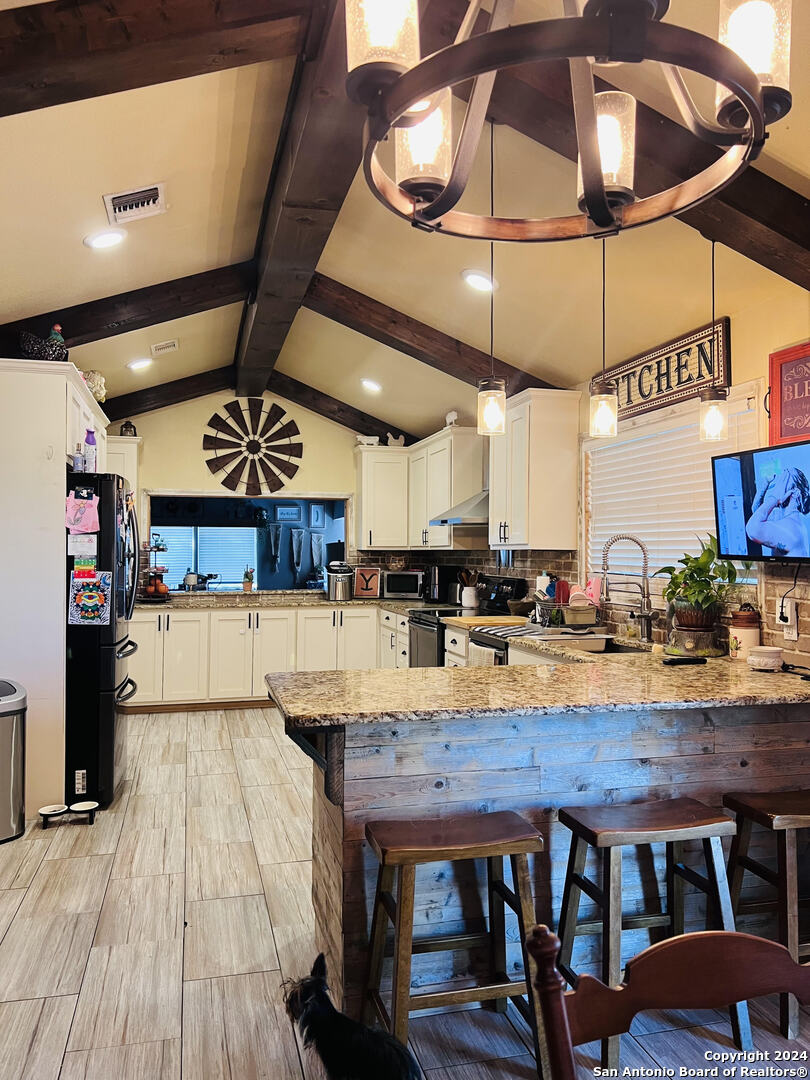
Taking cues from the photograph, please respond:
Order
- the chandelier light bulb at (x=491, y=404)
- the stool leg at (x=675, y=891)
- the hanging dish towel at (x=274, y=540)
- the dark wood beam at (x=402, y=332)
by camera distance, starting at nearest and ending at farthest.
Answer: the stool leg at (x=675, y=891)
the chandelier light bulb at (x=491, y=404)
the dark wood beam at (x=402, y=332)
the hanging dish towel at (x=274, y=540)

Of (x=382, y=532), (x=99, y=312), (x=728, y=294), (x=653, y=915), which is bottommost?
(x=653, y=915)

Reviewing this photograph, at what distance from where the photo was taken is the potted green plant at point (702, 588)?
10.6ft

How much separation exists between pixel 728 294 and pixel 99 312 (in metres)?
3.28

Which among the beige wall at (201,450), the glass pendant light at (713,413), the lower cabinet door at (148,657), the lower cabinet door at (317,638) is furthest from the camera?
the beige wall at (201,450)

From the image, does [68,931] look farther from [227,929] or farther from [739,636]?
[739,636]

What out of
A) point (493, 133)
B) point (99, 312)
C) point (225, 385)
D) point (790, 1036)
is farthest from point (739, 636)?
point (225, 385)

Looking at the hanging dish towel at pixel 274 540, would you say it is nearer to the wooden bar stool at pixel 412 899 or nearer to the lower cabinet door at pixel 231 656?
the lower cabinet door at pixel 231 656

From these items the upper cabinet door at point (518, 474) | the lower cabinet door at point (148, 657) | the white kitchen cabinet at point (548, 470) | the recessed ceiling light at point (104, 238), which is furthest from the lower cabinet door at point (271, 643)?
the recessed ceiling light at point (104, 238)

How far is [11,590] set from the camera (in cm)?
390

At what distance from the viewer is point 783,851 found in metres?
2.17

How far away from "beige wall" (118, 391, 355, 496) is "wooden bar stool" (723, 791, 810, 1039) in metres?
5.53

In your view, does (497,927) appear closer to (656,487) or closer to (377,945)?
(377,945)

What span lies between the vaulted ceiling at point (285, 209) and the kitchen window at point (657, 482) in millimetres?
463

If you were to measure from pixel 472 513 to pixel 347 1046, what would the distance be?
14.3 ft
